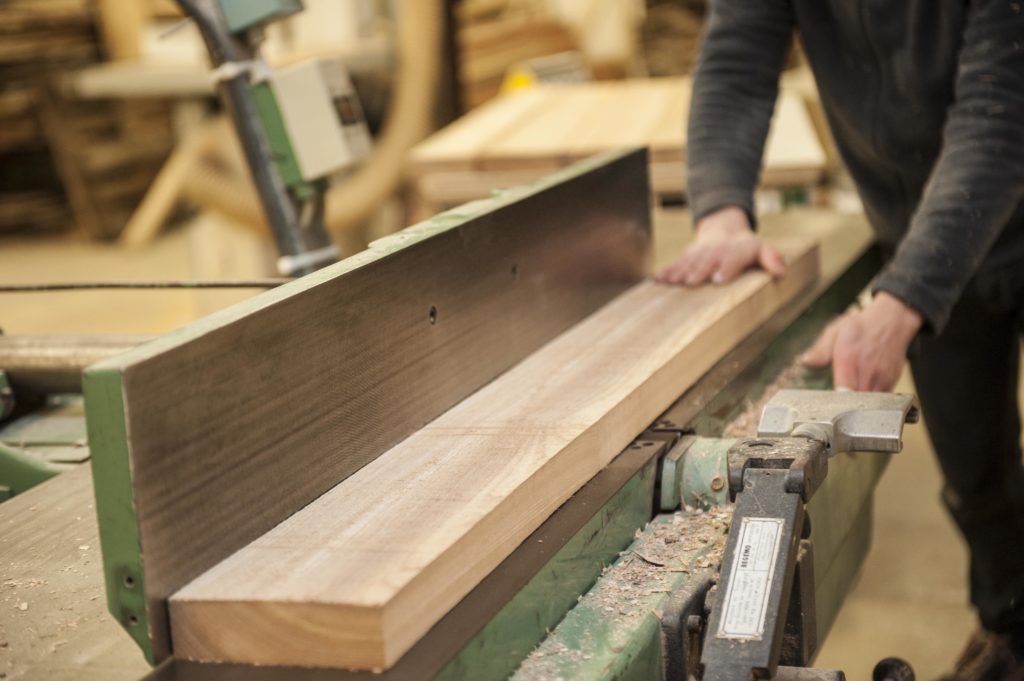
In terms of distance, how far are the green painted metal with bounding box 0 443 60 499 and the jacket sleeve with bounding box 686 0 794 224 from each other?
1002 mm

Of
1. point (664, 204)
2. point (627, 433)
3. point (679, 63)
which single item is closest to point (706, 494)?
point (627, 433)

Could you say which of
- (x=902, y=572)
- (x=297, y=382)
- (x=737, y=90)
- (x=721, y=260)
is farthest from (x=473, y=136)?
(x=297, y=382)

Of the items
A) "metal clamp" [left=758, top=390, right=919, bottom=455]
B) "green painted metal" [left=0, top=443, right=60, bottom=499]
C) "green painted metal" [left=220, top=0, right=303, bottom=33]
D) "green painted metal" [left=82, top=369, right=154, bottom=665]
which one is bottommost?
"green painted metal" [left=0, top=443, right=60, bottom=499]

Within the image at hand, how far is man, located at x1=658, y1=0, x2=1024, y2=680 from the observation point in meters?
1.49

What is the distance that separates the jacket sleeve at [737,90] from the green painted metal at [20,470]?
100 centimetres

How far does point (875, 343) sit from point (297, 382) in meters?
0.77

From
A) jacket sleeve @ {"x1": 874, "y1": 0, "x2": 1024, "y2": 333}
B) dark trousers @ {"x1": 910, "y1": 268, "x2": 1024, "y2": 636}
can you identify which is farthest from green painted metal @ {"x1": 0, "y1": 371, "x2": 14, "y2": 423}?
dark trousers @ {"x1": 910, "y1": 268, "x2": 1024, "y2": 636}

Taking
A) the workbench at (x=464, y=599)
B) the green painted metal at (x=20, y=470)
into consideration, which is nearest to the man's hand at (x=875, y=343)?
the workbench at (x=464, y=599)

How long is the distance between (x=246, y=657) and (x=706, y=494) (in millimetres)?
478

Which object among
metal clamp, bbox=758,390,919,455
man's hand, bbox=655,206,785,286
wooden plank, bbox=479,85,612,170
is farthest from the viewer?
wooden plank, bbox=479,85,612,170

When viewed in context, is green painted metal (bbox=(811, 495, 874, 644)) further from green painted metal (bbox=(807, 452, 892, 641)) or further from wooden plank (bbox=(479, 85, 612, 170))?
wooden plank (bbox=(479, 85, 612, 170))

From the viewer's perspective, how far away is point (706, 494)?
3.73 ft

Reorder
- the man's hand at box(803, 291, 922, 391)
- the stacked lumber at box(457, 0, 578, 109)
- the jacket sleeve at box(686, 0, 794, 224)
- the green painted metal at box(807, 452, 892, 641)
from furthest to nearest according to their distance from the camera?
the stacked lumber at box(457, 0, 578, 109), the jacket sleeve at box(686, 0, 794, 224), the man's hand at box(803, 291, 922, 391), the green painted metal at box(807, 452, 892, 641)

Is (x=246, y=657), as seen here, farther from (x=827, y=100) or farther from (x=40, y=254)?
(x=40, y=254)
